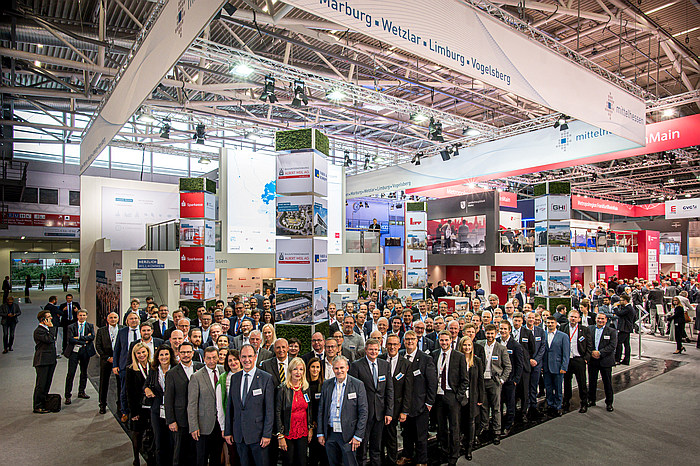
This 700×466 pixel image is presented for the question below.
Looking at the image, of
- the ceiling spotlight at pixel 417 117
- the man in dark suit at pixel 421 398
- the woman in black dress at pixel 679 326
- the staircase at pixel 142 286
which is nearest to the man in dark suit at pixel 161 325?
the man in dark suit at pixel 421 398

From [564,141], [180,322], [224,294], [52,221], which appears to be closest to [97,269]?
[224,294]

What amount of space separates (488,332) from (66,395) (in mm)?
5838

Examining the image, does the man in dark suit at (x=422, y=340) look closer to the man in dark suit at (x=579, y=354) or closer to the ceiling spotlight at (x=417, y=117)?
the man in dark suit at (x=579, y=354)

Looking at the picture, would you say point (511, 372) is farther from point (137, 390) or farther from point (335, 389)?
point (137, 390)

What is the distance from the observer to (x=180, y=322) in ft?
18.6

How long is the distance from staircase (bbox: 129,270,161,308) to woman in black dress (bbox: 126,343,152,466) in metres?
8.65

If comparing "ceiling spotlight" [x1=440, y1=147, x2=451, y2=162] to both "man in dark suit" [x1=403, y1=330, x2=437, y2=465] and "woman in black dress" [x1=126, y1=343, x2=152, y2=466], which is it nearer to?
"man in dark suit" [x1=403, y1=330, x2=437, y2=465]

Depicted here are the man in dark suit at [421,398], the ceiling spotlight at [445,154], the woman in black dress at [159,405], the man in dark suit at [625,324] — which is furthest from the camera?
the ceiling spotlight at [445,154]

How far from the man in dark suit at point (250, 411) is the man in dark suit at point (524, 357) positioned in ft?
10.8

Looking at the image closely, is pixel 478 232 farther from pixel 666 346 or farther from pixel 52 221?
pixel 52 221

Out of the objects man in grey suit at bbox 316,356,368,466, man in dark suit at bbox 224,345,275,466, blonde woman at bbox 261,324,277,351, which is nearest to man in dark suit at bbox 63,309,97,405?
blonde woman at bbox 261,324,277,351

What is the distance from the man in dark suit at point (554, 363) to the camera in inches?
226

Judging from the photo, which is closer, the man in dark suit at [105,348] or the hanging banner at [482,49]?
the hanging banner at [482,49]

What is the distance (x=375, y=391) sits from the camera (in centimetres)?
402
